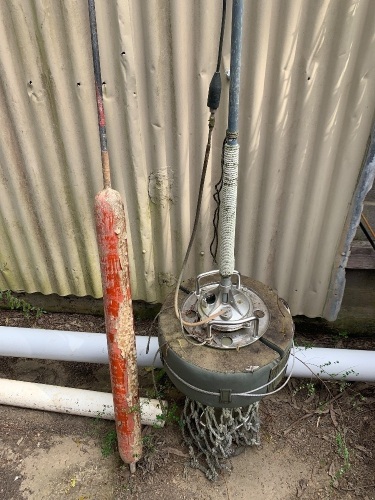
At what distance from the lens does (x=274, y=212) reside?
10.2 ft

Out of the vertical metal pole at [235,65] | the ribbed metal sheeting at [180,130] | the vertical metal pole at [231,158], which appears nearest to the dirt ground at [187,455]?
the ribbed metal sheeting at [180,130]

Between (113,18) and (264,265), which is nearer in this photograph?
(113,18)

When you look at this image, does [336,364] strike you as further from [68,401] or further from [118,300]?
[68,401]

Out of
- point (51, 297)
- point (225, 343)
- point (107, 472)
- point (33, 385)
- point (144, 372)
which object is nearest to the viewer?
point (225, 343)

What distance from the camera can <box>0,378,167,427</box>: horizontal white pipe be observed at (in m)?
3.15

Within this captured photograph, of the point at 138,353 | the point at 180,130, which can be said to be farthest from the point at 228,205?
the point at 138,353

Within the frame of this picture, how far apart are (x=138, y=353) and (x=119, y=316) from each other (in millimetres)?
951

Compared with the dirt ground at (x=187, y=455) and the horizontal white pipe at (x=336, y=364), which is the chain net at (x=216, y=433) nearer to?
the dirt ground at (x=187, y=455)

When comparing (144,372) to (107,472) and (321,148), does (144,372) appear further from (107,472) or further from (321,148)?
(321,148)

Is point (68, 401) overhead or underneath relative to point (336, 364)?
underneath

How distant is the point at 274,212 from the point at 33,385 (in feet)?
7.48

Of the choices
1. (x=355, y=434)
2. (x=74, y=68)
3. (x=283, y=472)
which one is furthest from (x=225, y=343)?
(x=74, y=68)

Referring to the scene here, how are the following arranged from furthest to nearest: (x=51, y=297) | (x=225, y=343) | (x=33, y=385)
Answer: (x=51, y=297) < (x=33, y=385) < (x=225, y=343)

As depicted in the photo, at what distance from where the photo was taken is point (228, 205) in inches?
88.1
